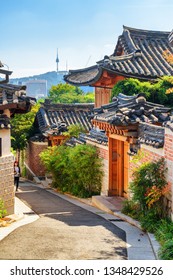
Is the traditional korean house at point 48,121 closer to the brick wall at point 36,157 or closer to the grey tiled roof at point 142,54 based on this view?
the brick wall at point 36,157

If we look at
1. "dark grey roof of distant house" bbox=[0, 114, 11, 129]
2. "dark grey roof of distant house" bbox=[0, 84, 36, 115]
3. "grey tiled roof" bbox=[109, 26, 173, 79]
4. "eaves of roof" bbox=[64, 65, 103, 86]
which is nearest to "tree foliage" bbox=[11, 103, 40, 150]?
"eaves of roof" bbox=[64, 65, 103, 86]

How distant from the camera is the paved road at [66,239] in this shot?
9.87 m

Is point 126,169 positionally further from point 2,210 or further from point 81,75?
point 81,75

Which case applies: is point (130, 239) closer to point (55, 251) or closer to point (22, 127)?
point (55, 251)

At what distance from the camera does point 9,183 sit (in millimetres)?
14734

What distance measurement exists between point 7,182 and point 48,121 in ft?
55.1

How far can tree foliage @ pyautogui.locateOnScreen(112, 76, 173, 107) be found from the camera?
18594mm

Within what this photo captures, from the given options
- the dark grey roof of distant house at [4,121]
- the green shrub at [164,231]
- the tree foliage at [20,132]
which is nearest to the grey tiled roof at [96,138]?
the dark grey roof of distant house at [4,121]

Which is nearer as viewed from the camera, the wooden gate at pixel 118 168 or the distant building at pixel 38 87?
the wooden gate at pixel 118 168

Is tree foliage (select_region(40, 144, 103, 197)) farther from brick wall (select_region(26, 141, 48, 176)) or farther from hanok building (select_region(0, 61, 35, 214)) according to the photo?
brick wall (select_region(26, 141, 48, 176))

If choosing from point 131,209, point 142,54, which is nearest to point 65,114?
point 142,54

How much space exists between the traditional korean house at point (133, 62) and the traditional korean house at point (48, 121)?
18.5ft

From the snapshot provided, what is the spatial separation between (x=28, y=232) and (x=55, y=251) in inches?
80.4
